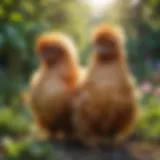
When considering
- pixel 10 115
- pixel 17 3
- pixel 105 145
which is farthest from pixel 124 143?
pixel 17 3

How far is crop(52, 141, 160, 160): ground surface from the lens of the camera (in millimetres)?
1337

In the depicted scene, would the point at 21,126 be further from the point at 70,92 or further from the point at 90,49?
the point at 90,49

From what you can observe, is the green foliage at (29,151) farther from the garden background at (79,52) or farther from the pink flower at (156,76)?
the pink flower at (156,76)

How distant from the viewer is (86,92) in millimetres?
1364

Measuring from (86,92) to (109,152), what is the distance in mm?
163

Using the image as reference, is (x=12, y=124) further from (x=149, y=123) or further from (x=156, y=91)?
(x=156, y=91)

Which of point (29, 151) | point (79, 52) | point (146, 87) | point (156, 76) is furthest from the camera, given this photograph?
point (156, 76)

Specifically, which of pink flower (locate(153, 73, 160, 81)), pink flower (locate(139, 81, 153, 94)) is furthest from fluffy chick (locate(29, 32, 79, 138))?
pink flower (locate(153, 73, 160, 81))

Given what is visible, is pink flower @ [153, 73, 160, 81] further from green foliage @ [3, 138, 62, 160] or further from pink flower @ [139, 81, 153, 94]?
green foliage @ [3, 138, 62, 160]

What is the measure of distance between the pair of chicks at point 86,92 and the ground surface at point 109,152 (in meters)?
0.04

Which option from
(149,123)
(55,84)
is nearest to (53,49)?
(55,84)

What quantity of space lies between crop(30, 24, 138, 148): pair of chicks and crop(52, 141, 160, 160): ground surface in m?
0.04

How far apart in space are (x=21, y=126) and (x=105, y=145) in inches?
9.2

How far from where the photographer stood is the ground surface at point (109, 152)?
134 centimetres
